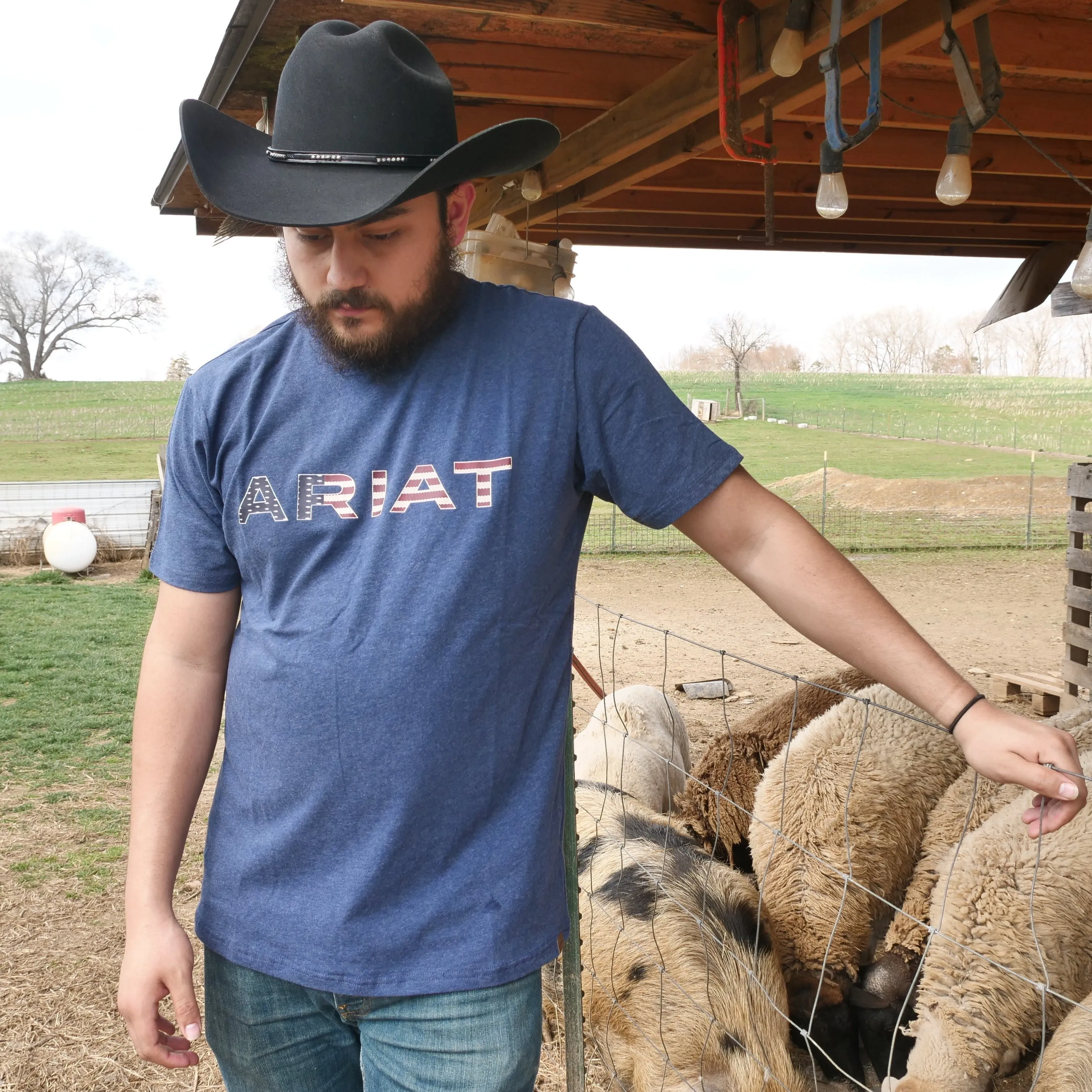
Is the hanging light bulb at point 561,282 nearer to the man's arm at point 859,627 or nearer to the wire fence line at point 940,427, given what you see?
the man's arm at point 859,627

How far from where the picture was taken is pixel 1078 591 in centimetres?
709

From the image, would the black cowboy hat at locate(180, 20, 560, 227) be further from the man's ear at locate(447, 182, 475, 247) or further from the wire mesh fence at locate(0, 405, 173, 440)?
the wire mesh fence at locate(0, 405, 173, 440)

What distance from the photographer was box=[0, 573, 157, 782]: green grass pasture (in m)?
7.00

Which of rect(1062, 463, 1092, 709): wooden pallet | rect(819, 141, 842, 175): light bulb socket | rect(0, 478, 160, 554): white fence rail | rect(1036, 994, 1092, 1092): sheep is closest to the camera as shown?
rect(1036, 994, 1092, 1092): sheep

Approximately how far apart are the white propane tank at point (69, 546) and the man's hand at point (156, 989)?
14403 mm

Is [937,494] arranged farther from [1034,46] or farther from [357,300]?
[357,300]

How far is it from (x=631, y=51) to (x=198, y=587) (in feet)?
12.1

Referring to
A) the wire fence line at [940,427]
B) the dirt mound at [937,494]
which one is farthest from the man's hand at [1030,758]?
the wire fence line at [940,427]

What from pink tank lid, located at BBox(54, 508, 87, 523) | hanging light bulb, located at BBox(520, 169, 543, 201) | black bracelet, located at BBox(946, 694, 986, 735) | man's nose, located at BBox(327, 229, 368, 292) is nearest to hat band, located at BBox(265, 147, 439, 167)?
man's nose, located at BBox(327, 229, 368, 292)

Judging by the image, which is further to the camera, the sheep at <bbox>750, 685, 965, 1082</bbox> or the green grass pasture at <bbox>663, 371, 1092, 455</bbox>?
the green grass pasture at <bbox>663, 371, 1092, 455</bbox>

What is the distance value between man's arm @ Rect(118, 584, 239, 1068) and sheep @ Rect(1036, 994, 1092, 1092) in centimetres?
205

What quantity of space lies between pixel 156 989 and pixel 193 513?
723 millimetres

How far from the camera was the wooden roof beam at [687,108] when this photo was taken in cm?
345

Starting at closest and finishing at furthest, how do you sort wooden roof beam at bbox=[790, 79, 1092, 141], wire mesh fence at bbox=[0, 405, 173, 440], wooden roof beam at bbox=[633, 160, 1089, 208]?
wooden roof beam at bbox=[790, 79, 1092, 141] → wooden roof beam at bbox=[633, 160, 1089, 208] → wire mesh fence at bbox=[0, 405, 173, 440]
